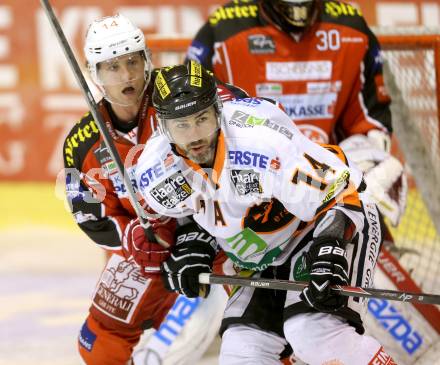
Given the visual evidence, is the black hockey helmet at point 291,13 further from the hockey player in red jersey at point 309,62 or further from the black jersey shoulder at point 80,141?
the black jersey shoulder at point 80,141

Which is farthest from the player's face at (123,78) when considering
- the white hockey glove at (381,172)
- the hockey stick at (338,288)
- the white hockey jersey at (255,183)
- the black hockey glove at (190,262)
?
the white hockey glove at (381,172)

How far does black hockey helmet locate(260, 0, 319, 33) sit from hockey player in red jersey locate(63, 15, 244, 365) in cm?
95

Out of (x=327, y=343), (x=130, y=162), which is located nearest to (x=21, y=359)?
(x=130, y=162)

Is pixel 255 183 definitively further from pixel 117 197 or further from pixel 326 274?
pixel 117 197

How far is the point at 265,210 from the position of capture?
3256mm

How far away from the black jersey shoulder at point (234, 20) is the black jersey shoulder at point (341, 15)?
307mm

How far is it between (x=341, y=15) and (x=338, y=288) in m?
1.96

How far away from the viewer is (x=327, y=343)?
3076mm

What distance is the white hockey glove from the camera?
430 centimetres

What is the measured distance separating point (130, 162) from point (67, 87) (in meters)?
3.50

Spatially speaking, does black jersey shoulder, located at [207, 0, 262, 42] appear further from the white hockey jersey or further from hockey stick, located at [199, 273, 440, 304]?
hockey stick, located at [199, 273, 440, 304]

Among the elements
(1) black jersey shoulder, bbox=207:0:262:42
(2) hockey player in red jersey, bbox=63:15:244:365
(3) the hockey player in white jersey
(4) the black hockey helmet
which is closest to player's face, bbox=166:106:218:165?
(3) the hockey player in white jersey

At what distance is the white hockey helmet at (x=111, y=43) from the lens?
3.68 m

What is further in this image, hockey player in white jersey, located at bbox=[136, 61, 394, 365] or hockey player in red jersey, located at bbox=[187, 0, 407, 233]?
hockey player in red jersey, located at bbox=[187, 0, 407, 233]
